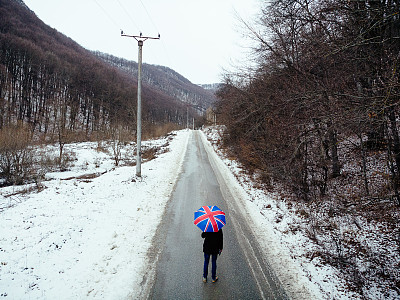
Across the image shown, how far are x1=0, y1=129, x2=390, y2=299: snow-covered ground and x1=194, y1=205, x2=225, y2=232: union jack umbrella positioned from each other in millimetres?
1809

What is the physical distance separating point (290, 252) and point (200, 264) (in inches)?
92.5

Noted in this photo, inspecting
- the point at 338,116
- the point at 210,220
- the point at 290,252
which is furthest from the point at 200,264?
the point at 338,116

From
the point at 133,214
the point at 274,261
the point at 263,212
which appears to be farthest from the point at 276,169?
the point at 133,214

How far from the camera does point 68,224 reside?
19.6ft

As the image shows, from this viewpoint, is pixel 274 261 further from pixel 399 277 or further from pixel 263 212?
pixel 263 212

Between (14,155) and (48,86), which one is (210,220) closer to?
(14,155)

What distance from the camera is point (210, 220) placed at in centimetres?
362

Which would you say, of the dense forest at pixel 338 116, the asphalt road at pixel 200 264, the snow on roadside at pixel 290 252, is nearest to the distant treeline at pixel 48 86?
the dense forest at pixel 338 116

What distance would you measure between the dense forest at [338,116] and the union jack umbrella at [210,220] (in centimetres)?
302

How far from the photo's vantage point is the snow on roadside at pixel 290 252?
3.84m

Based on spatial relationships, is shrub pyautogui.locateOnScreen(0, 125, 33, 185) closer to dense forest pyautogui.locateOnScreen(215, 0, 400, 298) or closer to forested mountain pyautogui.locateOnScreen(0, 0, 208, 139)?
dense forest pyautogui.locateOnScreen(215, 0, 400, 298)

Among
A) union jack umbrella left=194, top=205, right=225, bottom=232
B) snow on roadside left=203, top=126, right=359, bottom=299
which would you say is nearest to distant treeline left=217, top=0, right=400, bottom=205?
snow on roadside left=203, top=126, right=359, bottom=299

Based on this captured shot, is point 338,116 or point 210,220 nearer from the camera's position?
point 210,220

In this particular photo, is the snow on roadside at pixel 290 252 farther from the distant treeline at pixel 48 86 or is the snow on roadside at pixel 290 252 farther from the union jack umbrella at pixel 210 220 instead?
the distant treeline at pixel 48 86
